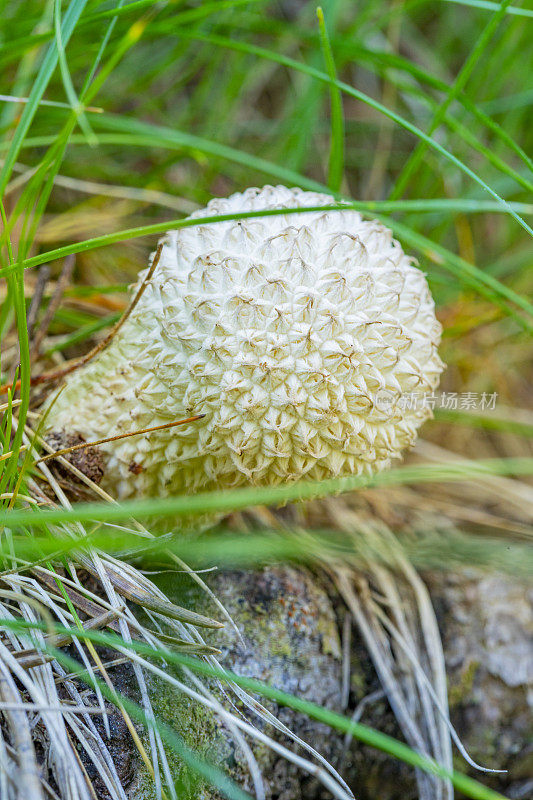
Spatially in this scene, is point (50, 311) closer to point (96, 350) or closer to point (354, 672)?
point (96, 350)

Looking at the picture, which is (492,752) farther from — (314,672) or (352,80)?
(352,80)

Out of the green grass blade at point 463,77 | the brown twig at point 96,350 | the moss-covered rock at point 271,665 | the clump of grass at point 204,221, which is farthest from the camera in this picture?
the green grass blade at point 463,77

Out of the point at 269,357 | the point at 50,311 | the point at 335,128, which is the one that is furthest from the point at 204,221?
the point at 335,128

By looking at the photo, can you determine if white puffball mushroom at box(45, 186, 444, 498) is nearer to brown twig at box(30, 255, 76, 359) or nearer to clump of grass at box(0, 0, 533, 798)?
clump of grass at box(0, 0, 533, 798)

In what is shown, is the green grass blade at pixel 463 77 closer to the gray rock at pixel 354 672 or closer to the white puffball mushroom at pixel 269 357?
the white puffball mushroom at pixel 269 357

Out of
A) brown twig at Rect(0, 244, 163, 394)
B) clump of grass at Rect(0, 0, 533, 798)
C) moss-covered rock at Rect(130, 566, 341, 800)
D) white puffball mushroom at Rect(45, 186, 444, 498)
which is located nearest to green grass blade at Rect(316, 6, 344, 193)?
clump of grass at Rect(0, 0, 533, 798)

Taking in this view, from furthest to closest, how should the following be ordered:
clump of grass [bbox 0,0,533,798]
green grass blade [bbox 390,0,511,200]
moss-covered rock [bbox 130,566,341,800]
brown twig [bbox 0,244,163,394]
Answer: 1. green grass blade [bbox 390,0,511,200]
2. brown twig [bbox 0,244,163,394]
3. moss-covered rock [bbox 130,566,341,800]
4. clump of grass [bbox 0,0,533,798]

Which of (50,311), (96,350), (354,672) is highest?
(50,311)

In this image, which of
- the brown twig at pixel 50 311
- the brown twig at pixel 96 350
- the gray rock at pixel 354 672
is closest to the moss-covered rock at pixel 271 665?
the gray rock at pixel 354 672

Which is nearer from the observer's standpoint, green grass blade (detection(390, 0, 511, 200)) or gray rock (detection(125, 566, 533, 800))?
gray rock (detection(125, 566, 533, 800))
